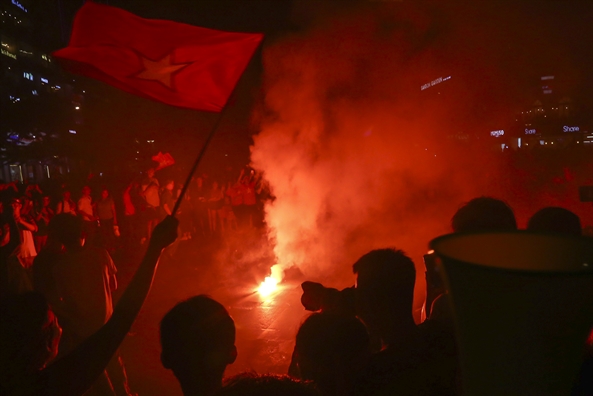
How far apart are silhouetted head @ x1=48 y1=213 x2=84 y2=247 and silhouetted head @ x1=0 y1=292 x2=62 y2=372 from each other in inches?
59.3

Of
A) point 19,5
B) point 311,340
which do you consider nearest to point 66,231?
point 311,340

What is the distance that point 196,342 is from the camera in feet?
5.56

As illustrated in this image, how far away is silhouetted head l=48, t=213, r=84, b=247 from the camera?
3.05 m

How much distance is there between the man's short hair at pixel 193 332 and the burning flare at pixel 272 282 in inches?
193

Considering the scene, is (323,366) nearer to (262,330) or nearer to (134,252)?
(262,330)

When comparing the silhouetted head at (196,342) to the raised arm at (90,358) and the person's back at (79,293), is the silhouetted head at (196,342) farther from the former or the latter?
the person's back at (79,293)

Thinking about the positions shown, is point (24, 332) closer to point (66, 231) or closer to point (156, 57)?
point (66, 231)

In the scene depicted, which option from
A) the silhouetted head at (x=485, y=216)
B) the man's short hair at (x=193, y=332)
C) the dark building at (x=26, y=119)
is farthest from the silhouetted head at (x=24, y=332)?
the dark building at (x=26, y=119)

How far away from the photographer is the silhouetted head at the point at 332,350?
1.56 meters

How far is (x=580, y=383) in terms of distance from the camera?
1.37 m

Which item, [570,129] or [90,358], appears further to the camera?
[570,129]

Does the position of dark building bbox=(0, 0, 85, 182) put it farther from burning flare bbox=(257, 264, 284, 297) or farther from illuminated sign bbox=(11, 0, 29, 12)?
burning flare bbox=(257, 264, 284, 297)

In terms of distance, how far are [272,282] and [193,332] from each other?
215 inches

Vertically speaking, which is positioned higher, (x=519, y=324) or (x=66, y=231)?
(x=66, y=231)
